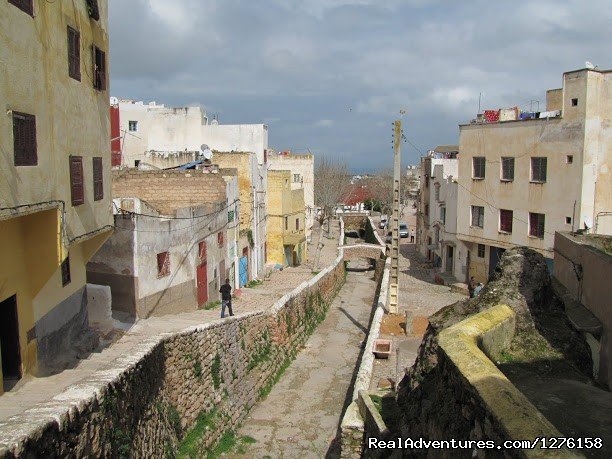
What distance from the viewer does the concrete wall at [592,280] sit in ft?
28.4

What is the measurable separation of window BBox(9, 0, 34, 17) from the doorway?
4841 mm

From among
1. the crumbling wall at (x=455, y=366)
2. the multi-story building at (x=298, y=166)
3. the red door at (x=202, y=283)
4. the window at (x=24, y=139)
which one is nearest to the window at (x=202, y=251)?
the red door at (x=202, y=283)

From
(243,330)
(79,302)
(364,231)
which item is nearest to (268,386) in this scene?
(243,330)

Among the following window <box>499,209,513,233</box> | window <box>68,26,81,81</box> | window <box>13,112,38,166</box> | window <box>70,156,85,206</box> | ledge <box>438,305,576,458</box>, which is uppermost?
window <box>68,26,81,81</box>

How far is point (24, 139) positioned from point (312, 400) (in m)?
13.2

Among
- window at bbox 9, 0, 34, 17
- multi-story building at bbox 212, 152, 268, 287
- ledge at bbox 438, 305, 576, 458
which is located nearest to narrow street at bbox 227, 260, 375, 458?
multi-story building at bbox 212, 152, 268, 287

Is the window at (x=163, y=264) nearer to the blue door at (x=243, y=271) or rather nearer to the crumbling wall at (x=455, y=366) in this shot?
the blue door at (x=243, y=271)

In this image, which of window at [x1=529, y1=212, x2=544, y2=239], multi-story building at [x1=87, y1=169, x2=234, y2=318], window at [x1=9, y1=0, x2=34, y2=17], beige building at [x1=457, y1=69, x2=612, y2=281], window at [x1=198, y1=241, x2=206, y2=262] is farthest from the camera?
window at [x1=529, y1=212, x2=544, y2=239]

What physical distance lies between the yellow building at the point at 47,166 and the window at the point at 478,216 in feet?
78.1

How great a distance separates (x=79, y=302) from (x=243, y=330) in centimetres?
581

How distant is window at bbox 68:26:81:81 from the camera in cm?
1123

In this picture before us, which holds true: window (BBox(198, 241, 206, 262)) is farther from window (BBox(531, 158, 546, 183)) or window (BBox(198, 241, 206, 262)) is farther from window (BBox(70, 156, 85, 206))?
window (BBox(531, 158, 546, 183))

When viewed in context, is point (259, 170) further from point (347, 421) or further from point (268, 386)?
point (347, 421)

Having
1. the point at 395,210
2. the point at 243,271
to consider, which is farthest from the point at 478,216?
the point at 243,271
